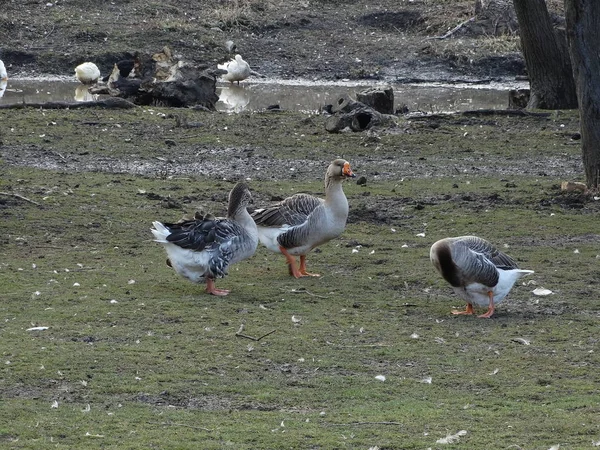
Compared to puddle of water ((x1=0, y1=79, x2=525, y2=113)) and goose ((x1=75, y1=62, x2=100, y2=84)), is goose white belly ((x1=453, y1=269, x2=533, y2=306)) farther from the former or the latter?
goose ((x1=75, y1=62, x2=100, y2=84))

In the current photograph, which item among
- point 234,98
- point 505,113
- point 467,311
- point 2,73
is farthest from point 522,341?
point 2,73

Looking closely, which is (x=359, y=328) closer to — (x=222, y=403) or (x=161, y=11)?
(x=222, y=403)

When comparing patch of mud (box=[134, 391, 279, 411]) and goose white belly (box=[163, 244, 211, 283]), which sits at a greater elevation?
patch of mud (box=[134, 391, 279, 411])

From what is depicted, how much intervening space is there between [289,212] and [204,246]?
1.37 metres

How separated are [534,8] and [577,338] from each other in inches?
465

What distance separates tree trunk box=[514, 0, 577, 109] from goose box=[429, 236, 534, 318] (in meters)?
10.9

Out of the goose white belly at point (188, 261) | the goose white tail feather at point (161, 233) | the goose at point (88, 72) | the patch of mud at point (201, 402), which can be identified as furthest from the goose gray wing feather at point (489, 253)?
the goose at point (88, 72)

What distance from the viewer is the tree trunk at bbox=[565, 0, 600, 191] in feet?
44.4

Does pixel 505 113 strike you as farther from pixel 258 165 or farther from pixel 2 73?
pixel 2 73

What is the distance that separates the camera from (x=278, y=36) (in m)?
30.1

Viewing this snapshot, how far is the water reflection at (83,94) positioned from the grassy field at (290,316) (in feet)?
19.7

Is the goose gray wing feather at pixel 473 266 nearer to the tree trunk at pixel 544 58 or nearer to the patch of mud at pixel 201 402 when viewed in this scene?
the patch of mud at pixel 201 402

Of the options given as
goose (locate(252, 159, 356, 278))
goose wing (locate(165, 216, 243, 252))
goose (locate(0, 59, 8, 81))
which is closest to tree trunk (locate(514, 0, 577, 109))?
goose (locate(252, 159, 356, 278))

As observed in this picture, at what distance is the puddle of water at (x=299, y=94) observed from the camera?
23062mm
